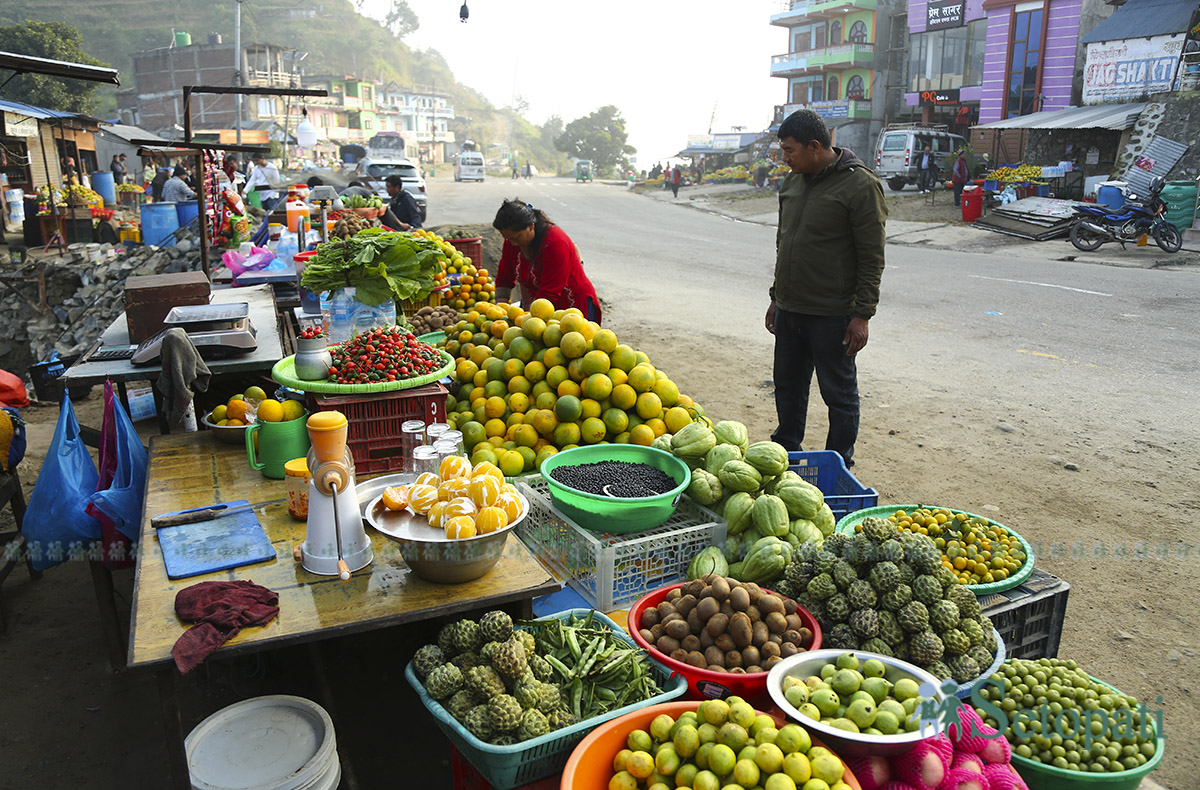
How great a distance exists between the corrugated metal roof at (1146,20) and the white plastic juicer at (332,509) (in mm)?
25221

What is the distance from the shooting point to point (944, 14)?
33125 mm

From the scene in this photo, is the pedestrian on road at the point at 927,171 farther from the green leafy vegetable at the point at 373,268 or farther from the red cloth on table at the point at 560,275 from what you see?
the green leafy vegetable at the point at 373,268

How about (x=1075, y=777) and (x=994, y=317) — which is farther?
(x=994, y=317)

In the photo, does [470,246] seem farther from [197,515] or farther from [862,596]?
[862,596]

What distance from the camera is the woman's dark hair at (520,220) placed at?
17.2 ft

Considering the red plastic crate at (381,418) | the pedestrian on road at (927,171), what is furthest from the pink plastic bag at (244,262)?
the pedestrian on road at (927,171)

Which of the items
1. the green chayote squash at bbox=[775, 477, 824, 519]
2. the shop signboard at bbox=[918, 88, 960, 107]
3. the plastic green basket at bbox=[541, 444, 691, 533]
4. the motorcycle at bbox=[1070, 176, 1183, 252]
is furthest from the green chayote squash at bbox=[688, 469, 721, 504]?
the shop signboard at bbox=[918, 88, 960, 107]

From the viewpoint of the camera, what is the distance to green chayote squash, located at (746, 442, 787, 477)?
127 inches

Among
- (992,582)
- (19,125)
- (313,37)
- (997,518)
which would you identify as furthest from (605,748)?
(313,37)

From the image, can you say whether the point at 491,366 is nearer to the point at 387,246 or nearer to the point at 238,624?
the point at 387,246

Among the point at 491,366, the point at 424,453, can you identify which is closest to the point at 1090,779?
the point at 424,453

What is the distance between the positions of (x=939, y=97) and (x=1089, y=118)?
13472 millimetres

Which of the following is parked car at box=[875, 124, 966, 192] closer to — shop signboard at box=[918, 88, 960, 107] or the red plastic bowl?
shop signboard at box=[918, 88, 960, 107]

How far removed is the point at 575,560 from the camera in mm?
3043
